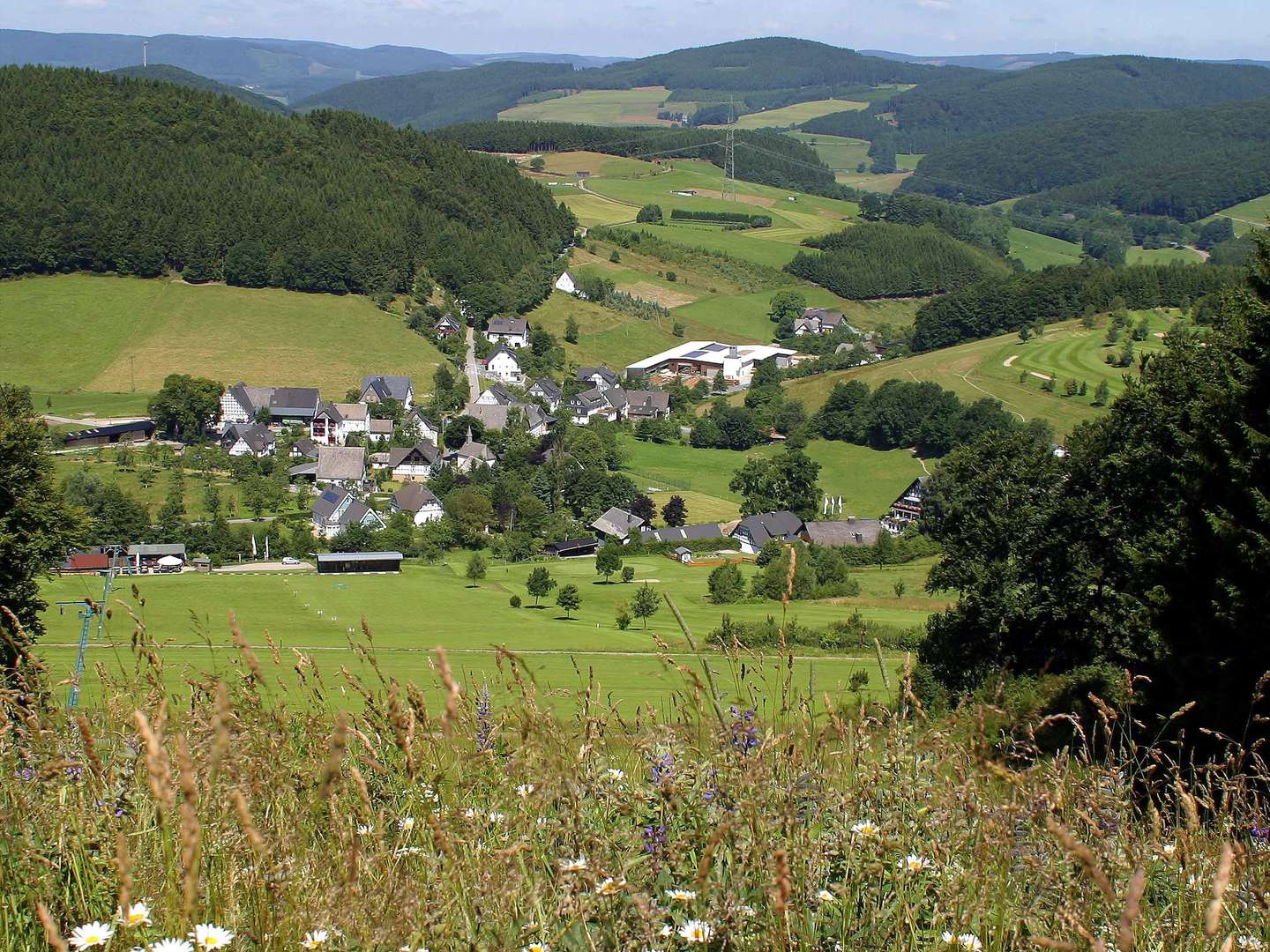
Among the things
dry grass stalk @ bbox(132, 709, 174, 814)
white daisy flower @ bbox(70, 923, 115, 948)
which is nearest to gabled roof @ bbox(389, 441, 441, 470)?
white daisy flower @ bbox(70, 923, 115, 948)

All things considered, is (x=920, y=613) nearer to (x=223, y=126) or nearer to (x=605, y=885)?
(x=605, y=885)

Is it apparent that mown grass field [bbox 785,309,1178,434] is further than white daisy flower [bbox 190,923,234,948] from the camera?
Yes

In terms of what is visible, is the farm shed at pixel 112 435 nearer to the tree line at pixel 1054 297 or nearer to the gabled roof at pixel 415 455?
the gabled roof at pixel 415 455

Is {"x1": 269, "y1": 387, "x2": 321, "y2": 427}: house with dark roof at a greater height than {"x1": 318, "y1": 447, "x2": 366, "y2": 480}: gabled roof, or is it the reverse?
{"x1": 269, "y1": 387, "x2": 321, "y2": 427}: house with dark roof

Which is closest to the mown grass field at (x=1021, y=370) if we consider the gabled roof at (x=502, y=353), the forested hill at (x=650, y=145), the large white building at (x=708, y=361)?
the large white building at (x=708, y=361)

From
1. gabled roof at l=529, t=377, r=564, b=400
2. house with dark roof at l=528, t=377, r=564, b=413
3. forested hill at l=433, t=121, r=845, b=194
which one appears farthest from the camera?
forested hill at l=433, t=121, r=845, b=194

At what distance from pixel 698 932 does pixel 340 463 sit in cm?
5136

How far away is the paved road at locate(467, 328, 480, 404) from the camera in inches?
2583

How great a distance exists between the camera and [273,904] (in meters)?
2.58

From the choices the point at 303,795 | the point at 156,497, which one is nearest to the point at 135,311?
the point at 156,497

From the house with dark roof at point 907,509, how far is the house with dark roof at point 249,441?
2772cm

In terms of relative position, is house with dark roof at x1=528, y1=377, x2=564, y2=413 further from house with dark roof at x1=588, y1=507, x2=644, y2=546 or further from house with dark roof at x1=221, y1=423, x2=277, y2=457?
house with dark roof at x1=588, y1=507, x2=644, y2=546

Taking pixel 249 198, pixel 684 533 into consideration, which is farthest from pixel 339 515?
pixel 249 198

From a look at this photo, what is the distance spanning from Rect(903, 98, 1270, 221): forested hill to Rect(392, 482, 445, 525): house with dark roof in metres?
113
